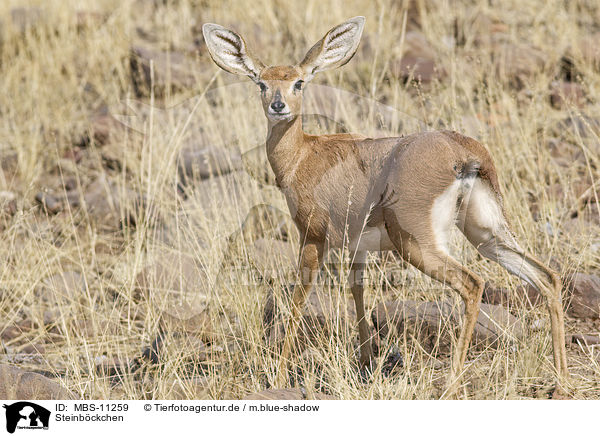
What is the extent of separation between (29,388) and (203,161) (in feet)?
11.4

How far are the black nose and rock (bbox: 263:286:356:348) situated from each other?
1.25 metres

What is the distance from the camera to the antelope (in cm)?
399

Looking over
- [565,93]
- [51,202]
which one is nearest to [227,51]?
[51,202]

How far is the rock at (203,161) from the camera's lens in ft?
23.4

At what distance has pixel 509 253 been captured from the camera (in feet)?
13.6

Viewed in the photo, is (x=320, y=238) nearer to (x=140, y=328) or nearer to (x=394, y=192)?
(x=394, y=192)

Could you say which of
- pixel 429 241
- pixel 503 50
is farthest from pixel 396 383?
pixel 503 50

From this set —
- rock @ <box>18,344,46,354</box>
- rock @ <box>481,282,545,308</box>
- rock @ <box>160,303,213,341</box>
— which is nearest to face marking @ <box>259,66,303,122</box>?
rock @ <box>160,303,213,341</box>

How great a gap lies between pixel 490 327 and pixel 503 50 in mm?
5053

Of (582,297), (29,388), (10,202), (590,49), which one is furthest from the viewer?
(590,49)

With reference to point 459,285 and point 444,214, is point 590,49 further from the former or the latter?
point 459,285

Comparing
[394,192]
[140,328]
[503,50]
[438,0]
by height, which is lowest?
[140,328]

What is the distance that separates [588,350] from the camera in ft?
15.2
